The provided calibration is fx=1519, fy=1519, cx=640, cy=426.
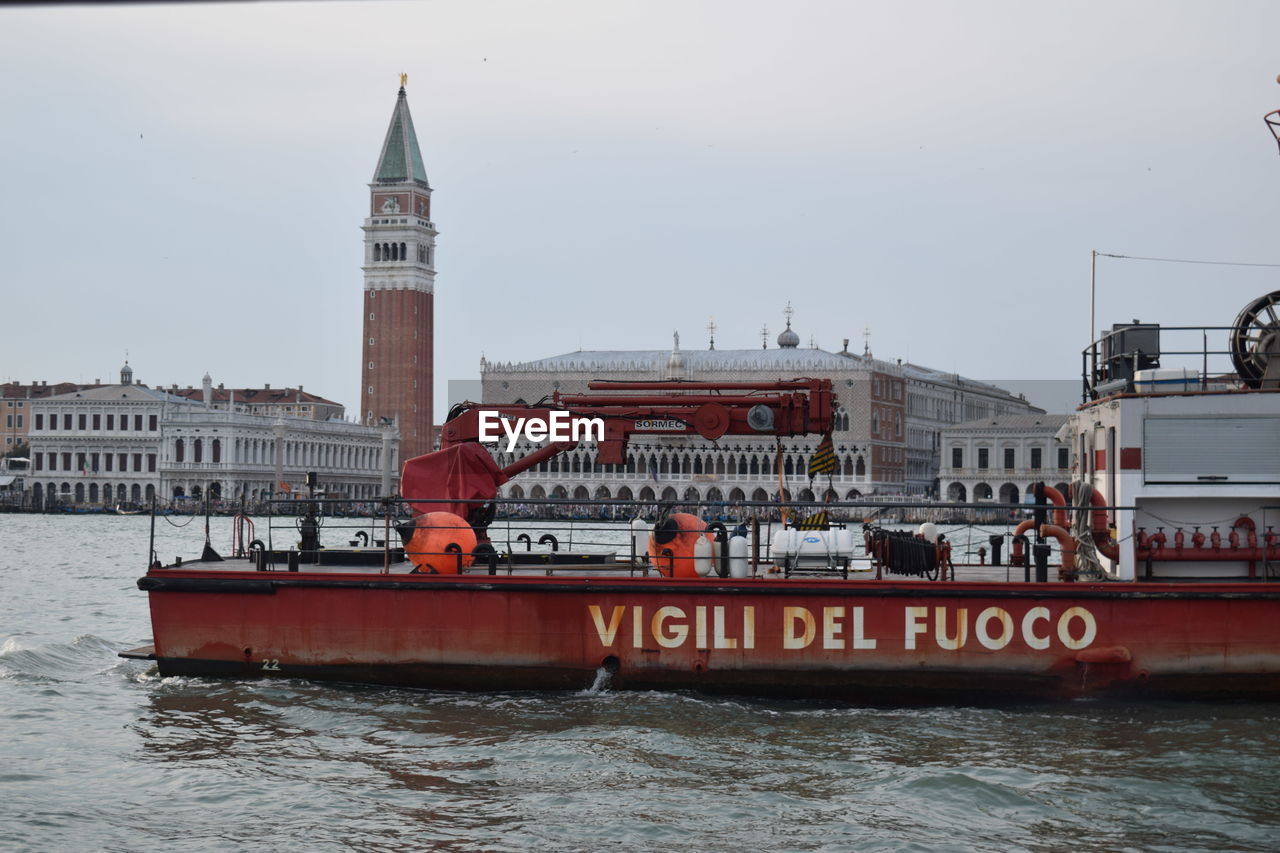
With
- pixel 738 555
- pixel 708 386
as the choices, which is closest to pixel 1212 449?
pixel 738 555

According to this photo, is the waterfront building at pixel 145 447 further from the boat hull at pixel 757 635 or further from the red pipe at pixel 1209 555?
the red pipe at pixel 1209 555

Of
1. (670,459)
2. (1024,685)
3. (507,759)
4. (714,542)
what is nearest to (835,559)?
(714,542)

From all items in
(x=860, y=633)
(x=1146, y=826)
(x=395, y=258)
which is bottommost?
(x=1146, y=826)

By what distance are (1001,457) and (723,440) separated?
67.2ft

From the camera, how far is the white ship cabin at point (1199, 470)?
46.6 ft

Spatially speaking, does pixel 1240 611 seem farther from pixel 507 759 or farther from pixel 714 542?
pixel 507 759

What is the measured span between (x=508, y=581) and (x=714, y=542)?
2286 millimetres

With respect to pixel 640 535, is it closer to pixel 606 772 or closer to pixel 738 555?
pixel 738 555

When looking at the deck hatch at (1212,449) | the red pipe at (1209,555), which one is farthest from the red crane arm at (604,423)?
the red pipe at (1209,555)

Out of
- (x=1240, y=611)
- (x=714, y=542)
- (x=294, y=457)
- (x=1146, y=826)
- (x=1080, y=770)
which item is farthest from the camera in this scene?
(x=294, y=457)

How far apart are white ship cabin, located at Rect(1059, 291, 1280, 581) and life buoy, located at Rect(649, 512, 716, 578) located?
155 inches

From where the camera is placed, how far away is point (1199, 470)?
1427 cm

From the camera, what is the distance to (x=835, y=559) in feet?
51.0

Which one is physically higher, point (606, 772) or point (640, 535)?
point (640, 535)
